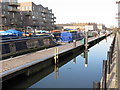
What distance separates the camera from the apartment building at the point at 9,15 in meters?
49.8

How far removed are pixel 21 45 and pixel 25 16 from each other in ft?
156

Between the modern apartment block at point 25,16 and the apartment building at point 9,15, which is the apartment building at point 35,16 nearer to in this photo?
the modern apartment block at point 25,16

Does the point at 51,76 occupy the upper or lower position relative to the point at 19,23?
lower

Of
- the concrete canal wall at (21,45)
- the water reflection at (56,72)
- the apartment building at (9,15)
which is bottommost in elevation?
the water reflection at (56,72)

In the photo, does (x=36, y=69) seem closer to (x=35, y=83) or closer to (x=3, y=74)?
(x=35, y=83)

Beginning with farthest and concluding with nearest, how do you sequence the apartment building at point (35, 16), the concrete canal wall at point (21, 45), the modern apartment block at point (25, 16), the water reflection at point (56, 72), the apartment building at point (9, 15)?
the apartment building at point (35, 16) → the modern apartment block at point (25, 16) → the apartment building at point (9, 15) → the concrete canal wall at point (21, 45) → the water reflection at point (56, 72)

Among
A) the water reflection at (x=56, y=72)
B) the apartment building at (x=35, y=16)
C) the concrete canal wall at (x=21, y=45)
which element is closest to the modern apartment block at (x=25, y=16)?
the apartment building at (x=35, y=16)

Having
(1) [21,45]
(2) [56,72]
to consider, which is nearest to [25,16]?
(1) [21,45]

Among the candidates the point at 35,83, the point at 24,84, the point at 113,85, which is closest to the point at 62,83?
the point at 35,83

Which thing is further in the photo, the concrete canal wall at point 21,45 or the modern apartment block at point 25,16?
the modern apartment block at point 25,16

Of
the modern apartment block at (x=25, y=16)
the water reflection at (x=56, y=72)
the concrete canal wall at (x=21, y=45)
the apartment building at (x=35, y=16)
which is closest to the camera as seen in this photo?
the water reflection at (x=56, y=72)

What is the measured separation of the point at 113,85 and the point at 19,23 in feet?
181

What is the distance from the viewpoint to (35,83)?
11.3 meters

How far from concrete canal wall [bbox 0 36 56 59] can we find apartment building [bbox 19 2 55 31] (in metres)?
40.3
